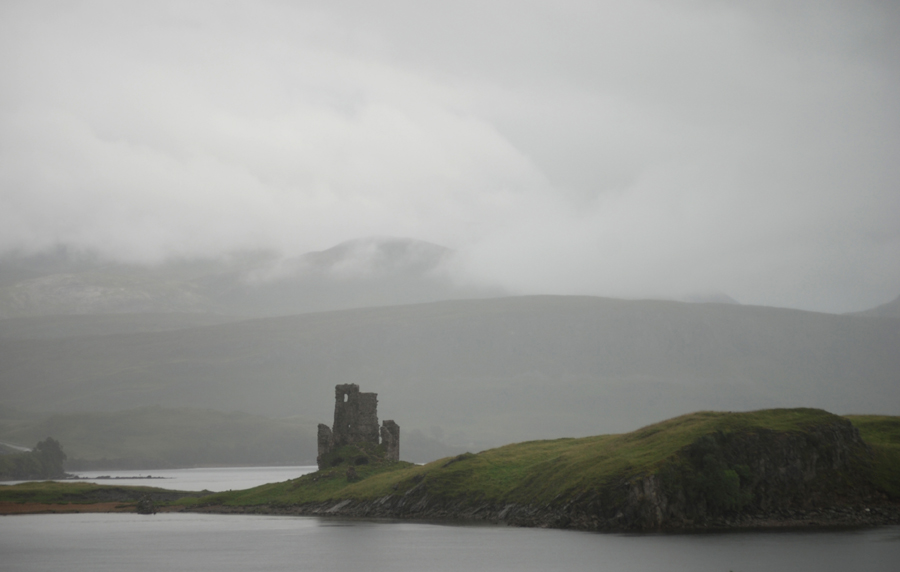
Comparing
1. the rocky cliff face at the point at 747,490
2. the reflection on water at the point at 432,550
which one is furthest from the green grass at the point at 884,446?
the reflection on water at the point at 432,550

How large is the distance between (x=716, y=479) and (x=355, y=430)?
60.9 m

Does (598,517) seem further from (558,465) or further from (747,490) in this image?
(558,465)

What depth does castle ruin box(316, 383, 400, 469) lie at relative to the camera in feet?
434

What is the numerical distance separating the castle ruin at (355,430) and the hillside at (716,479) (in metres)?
31.1

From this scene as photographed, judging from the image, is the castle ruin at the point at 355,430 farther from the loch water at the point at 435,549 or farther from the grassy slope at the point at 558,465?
the loch water at the point at 435,549

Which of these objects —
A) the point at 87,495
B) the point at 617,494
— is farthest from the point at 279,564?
the point at 87,495

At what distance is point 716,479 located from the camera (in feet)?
274

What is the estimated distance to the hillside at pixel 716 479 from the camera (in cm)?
8369

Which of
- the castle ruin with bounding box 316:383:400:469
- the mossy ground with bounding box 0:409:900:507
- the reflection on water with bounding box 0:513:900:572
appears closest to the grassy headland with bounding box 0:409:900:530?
the mossy ground with bounding box 0:409:900:507

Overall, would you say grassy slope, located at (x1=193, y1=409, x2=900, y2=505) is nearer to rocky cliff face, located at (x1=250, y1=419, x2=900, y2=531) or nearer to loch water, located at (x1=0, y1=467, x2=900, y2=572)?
rocky cliff face, located at (x1=250, y1=419, x2=900, y2=531)

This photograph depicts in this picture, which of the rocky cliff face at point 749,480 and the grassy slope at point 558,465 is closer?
the rocky cliff face at point 749,480

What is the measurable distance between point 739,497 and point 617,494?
422 inches

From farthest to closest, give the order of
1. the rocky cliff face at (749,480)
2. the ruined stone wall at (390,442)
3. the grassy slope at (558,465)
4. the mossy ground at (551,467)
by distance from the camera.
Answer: the ruined stone wall at (390,442) < the grassy slope at (558,465) < the mossy ground at (551,467) < the rocky cliff face at (749,480)

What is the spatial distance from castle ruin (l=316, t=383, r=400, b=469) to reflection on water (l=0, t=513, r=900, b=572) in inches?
1208
